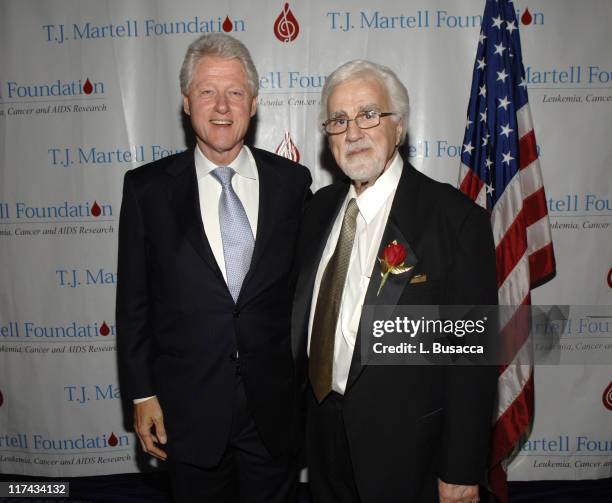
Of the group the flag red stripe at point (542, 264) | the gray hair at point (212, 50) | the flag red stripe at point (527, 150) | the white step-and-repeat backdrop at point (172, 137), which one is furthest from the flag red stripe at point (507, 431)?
the gray hair at point (212, 50)

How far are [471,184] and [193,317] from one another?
1.88 metres

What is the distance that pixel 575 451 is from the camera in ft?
11.1

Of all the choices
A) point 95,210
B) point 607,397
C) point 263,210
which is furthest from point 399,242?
point 607,397

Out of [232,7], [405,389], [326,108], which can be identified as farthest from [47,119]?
[405,389]

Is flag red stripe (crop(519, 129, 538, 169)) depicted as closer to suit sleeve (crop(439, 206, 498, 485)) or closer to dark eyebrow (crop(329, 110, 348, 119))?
suit sleeve (crop(439, 206, 498, 485))

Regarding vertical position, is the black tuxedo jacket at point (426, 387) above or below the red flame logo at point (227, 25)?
below

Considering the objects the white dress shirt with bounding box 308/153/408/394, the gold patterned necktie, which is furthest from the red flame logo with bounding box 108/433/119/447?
the white dress shirt with bounding box 308/153/408/394

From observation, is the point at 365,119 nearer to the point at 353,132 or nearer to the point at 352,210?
the point at 353,132

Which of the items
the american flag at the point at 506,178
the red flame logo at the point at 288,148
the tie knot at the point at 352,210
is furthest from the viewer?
the red flame logo at the point at 288,148

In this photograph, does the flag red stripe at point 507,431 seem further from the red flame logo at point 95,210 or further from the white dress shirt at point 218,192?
the red flame logo at point 95,210

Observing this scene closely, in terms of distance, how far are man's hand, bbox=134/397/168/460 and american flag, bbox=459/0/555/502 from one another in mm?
2011

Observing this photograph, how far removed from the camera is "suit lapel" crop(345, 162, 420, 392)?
169 cm

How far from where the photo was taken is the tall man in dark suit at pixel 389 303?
5.54 ft

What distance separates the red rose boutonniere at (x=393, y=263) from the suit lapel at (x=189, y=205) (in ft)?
2.08
